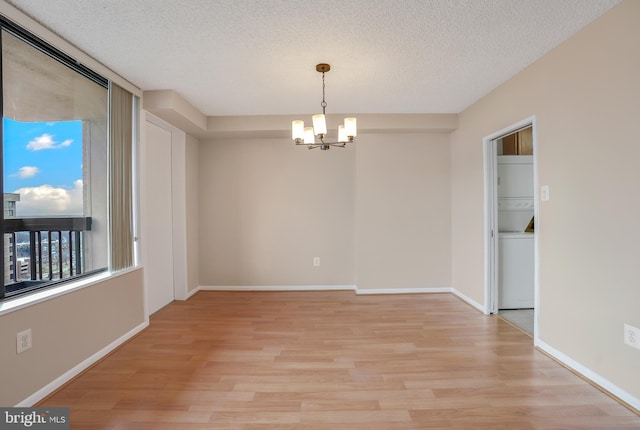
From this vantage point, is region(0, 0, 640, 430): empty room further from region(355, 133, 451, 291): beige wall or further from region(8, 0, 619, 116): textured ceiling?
region(355, 133, 451, 291): beige wall

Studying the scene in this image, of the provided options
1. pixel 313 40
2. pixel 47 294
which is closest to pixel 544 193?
pixel 313 40

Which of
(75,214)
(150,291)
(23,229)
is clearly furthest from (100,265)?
(150,291)


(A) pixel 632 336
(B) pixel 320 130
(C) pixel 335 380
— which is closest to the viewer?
(A) pixel 632 336

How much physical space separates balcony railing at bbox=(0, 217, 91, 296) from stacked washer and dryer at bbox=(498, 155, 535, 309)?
4.36 m

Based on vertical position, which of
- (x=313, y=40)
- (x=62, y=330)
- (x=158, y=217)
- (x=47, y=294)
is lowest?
(x=62, y=330)

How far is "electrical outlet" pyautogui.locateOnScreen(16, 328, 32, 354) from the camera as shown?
1.87 metres

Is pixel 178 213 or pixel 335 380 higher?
pixel 178 213

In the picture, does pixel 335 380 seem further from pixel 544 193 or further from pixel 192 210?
pixel 192 210

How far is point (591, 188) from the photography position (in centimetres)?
216

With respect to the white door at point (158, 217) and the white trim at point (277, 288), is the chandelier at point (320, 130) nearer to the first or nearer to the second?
the white door at point (158, 217)

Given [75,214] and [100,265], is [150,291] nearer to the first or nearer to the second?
[100,265]

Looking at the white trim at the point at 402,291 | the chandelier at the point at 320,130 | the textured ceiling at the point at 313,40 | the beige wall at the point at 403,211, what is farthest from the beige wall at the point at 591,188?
the white trim at the point at 402,291

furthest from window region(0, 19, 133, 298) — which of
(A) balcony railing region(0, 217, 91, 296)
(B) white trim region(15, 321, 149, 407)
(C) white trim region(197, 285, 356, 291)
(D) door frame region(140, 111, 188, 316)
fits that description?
(C) white trim region(197, 285, 356, 291)

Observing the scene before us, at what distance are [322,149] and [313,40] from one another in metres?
0.86
